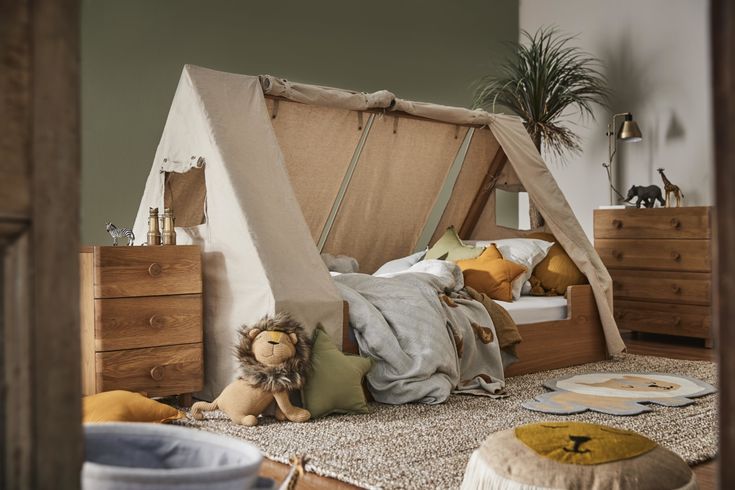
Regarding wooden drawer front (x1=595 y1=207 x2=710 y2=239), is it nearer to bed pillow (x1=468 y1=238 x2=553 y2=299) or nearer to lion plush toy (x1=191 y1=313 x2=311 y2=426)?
bed pillow (x1=468 y1=238 x2=553 y2=299)

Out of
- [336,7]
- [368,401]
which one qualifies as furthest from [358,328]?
[336,7]

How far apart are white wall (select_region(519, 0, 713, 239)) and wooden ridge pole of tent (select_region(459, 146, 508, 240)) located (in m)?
1.44

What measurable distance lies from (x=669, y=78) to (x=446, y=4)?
1817 mm

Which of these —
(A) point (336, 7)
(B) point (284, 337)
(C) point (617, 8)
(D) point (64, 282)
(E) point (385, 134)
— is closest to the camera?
(D) point (64, 282)

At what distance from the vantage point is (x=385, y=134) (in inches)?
172

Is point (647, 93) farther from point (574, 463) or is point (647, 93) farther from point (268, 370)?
point (574, 463)

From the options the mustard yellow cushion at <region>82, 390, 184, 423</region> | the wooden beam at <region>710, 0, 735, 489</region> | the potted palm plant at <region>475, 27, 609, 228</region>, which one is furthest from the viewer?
the potted palm plant at <region>475, 27, 609, 228</region>

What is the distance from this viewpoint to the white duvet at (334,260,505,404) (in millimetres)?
3209

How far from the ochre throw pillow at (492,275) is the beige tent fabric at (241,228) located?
109 centimetres

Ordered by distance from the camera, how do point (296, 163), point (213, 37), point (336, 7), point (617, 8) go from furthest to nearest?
1. point (617, 8)
2. point (336, 7)
3. point (213, 37)
4. point (296, 163)

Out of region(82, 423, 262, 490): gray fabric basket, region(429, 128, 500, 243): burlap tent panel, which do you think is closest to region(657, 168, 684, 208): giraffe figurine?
region(429, 128, 500, 243): burlap tent panel

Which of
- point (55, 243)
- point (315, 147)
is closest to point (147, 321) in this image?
point (315, 147)

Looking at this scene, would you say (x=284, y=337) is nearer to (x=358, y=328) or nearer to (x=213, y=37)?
(x=358, y=328)

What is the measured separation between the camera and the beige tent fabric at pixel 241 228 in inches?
122
